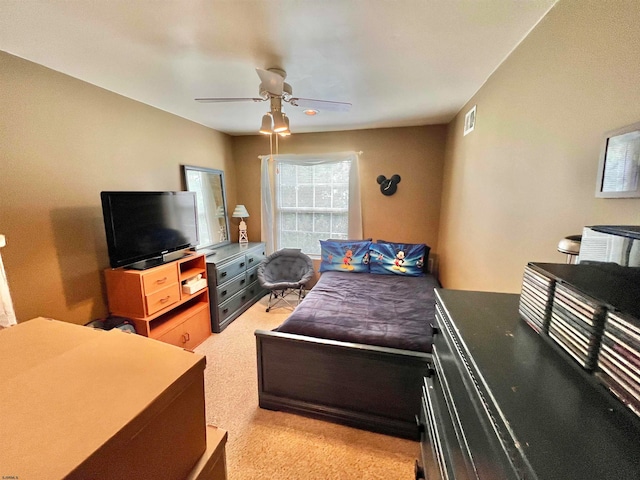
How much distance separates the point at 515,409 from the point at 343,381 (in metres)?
1.38

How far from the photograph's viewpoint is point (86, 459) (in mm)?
397

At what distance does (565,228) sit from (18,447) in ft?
5.65

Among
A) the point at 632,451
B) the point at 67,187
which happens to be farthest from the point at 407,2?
the point at 67,187

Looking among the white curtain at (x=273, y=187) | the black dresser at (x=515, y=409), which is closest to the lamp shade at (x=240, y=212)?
the white curtain at (x=273, y=187)

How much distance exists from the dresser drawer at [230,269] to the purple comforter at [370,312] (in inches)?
43.8

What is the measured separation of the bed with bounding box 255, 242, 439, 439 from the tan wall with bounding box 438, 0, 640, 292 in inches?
28.3

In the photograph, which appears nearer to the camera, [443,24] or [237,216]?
[443,24]

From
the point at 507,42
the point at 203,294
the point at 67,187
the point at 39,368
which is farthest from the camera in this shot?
the point at 203,294

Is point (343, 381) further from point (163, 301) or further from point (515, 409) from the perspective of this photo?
point (163, 301)

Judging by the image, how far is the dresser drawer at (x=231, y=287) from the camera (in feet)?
9.85

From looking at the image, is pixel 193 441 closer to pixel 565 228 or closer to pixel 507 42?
pixel 565 228

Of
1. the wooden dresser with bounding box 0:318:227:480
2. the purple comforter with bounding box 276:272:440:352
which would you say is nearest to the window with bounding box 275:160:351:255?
the purple comforter with bounding box 276:272:440:352

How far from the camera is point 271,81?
5.74ft

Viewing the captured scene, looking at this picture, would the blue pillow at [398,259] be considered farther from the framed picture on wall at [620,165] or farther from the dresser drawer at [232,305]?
the framed picture on wall at [620,165]
